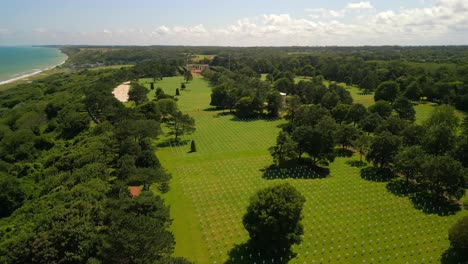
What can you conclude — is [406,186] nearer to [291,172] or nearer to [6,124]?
[291,172]

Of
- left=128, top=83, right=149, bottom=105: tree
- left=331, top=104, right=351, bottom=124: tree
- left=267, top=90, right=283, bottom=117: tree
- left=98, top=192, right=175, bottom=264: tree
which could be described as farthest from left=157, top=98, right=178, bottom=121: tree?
left=98, top=192, right=175, bottom=264: tree

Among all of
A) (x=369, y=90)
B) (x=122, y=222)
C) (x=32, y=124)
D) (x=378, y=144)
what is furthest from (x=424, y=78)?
(x=32, y=124)

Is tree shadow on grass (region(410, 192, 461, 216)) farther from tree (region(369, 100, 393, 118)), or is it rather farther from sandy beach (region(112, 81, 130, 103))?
sandy beach (region(112, 81, 130, 103))

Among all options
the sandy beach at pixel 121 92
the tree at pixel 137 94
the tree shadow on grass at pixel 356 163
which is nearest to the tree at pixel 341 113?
the tree shadow on grass at pixel 356 163

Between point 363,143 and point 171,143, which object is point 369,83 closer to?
point 363,143

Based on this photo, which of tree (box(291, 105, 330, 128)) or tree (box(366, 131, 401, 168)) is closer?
tree (box(366, 131, 401, 168))

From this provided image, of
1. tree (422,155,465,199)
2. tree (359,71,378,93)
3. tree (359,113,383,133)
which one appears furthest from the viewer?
tree (359,71,378,93)

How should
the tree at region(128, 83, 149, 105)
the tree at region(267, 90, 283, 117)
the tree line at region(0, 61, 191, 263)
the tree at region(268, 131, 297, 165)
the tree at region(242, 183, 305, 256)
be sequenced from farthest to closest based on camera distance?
the tree at region(128, 83, 149, 105)
the tree at region(267, 90, 283, 117)
the tree at region(268, 131, 297, 165)
the tree at region(242, 183, 305, 256)
the tree line at region(0, 61, 191, 263)
